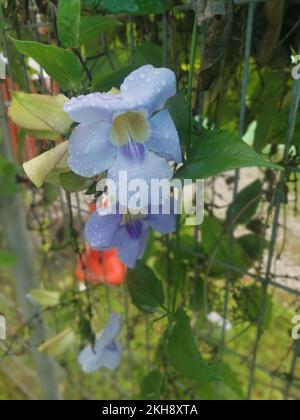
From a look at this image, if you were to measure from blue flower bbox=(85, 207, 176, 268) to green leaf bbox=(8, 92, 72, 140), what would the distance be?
0.11m

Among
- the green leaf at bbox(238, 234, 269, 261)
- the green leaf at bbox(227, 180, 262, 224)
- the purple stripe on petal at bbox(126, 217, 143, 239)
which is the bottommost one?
the green leaf at bbox(238, 234, 269, 261)

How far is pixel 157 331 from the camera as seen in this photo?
2.71 ft

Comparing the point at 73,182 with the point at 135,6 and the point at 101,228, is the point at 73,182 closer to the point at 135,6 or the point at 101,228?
the point at 101,228

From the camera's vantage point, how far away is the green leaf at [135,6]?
51cm

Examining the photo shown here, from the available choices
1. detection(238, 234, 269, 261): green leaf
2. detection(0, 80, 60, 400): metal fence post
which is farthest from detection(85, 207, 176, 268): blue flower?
detection(0, 80, 60, 400): metal fence post

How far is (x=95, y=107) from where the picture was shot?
1.18 feet

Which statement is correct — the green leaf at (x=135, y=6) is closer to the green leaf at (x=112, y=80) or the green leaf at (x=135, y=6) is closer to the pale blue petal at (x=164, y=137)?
the green leaf at (x=112, y=80)

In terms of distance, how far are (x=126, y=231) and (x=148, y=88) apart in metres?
0.22

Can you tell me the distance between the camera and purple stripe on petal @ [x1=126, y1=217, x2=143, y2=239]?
552 millimetres

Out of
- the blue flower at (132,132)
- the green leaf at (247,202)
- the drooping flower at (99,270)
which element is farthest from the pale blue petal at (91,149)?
the drooping flower at (99,270)

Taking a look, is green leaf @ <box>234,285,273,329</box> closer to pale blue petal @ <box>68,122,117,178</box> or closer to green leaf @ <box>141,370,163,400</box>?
green leaf @ <box>141,370,163,400</box>

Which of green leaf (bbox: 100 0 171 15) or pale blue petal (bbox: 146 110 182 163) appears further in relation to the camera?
green leaf (bbox: 100 0 171 15)

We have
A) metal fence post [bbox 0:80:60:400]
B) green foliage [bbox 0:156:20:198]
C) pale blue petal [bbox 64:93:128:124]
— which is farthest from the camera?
metal fence post [bbox 0:80:60:400]

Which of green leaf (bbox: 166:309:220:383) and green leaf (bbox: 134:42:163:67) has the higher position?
green leaf (bbox: 134:42:163:67)
